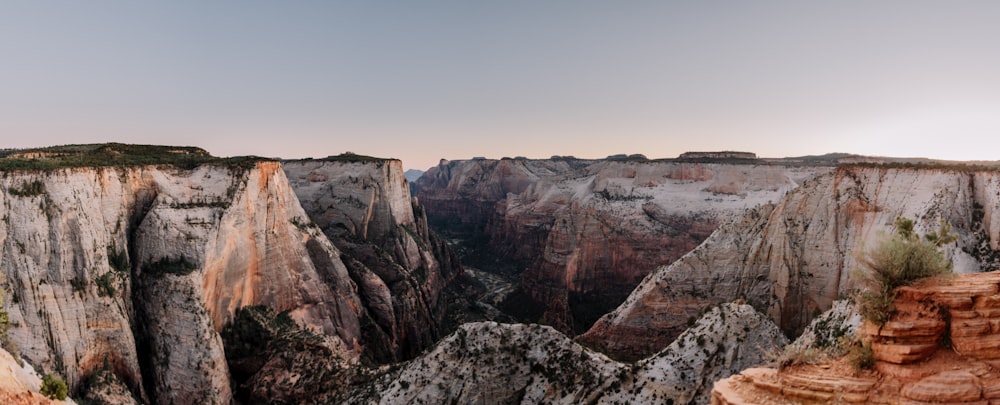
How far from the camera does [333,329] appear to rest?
4072cm

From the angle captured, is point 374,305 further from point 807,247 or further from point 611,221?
point 611,221

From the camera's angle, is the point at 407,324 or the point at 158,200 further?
the point at 407,324

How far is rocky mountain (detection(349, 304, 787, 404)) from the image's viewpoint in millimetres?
21641

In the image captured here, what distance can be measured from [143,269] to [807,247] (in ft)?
132

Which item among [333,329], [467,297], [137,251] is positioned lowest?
[467,297]

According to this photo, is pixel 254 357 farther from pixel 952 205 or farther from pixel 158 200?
pixel 952 205

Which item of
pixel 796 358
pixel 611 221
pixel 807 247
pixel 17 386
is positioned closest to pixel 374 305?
pixel 17 386

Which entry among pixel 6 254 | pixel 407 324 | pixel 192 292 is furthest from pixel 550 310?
pixel 6 254

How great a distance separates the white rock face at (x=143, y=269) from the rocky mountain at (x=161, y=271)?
0.21ft

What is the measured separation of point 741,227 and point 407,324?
1258 inches

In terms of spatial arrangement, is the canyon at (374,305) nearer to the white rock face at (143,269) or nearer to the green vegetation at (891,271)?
the white rock face at (143,269)

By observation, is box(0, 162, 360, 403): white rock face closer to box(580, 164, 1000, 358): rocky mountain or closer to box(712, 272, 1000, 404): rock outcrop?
box(580, 164, 1000, 358): rocky mountain

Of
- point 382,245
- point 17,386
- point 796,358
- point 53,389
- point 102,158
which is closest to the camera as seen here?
point 796,358

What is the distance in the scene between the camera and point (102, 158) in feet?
108
